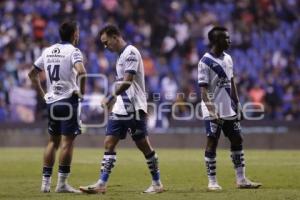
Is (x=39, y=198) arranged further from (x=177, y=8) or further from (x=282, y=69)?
(x=177, y=8)

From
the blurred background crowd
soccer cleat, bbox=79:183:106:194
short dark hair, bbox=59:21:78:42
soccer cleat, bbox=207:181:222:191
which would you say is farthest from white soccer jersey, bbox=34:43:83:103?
the blurred background crowd

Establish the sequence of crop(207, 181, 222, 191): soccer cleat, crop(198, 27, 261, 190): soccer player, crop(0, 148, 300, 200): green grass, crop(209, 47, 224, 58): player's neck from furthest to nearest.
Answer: crop(209, 47, 224, 58): player's neck
crop(198, 27, 261, 190): soccer player
crop(207, 181, 222, 191): soccer cleat
crop(0, 148, 300, 200): green grass

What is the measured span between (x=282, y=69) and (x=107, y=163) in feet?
58.4

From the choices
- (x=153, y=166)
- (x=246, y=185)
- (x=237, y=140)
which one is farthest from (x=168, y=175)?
Result: (x=153, y=166)

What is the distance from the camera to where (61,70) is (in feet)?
44.7

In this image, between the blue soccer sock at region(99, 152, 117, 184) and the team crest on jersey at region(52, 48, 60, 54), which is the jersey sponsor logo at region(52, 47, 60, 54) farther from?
the blue soccer sock at region(99, 152, 117, 184)

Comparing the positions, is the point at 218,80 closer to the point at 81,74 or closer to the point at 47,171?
the point at 81,74

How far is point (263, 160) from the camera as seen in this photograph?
67.8 ft

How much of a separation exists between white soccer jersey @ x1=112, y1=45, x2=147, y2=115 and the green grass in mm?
1304

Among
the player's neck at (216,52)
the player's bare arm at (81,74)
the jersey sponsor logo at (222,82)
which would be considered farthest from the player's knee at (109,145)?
the player's neck at (216,52)

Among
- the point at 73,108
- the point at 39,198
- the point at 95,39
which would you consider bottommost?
the point at 39,198

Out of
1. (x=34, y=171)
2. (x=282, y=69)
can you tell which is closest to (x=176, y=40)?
(x=282, y=69)

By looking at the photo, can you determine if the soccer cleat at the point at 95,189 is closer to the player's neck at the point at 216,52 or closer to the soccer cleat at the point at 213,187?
the soccer cleat at the point at 213,187

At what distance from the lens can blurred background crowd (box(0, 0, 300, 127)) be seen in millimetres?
28781
